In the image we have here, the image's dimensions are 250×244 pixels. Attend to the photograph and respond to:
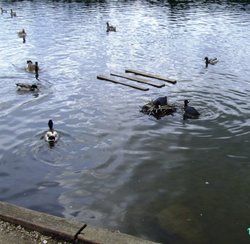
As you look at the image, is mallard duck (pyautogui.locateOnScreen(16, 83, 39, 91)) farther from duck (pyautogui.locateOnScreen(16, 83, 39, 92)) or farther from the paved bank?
the paved bank

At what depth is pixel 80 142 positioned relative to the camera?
1873cm

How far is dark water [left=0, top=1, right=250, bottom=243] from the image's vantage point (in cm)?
1346

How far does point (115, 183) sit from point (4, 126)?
338 inches

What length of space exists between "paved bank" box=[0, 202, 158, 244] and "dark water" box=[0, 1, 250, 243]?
9.20ft

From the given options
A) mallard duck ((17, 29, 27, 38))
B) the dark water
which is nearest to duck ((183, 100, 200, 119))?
the dark water

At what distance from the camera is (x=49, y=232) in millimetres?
9820

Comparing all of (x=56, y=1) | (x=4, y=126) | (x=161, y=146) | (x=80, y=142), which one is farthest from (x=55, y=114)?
(x=56, y=1)

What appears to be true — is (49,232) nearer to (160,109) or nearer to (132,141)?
(132,141)

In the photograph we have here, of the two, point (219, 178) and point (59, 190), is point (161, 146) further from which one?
point (59, 190)

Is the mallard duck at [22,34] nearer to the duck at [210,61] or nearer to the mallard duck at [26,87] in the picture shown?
the mallard duck at [26,87]

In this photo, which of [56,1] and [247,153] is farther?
[56,1]

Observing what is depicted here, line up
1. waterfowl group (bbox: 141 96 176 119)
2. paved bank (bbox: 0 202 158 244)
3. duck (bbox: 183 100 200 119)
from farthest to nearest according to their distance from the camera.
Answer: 1. waterfowl group (bbox: 141 96 176 119)
2. duck (bbox: 183 100 200 119)
3. paved bank (bbox: 0 202 158 244)

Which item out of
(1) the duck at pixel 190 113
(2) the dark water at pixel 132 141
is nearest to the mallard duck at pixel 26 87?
(2) the dark water at pixel 132 141

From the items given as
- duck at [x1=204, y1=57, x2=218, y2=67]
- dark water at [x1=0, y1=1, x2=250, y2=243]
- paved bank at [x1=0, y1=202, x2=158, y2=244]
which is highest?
duck at [x1=204, y1=57, x2=218, y2=67]
